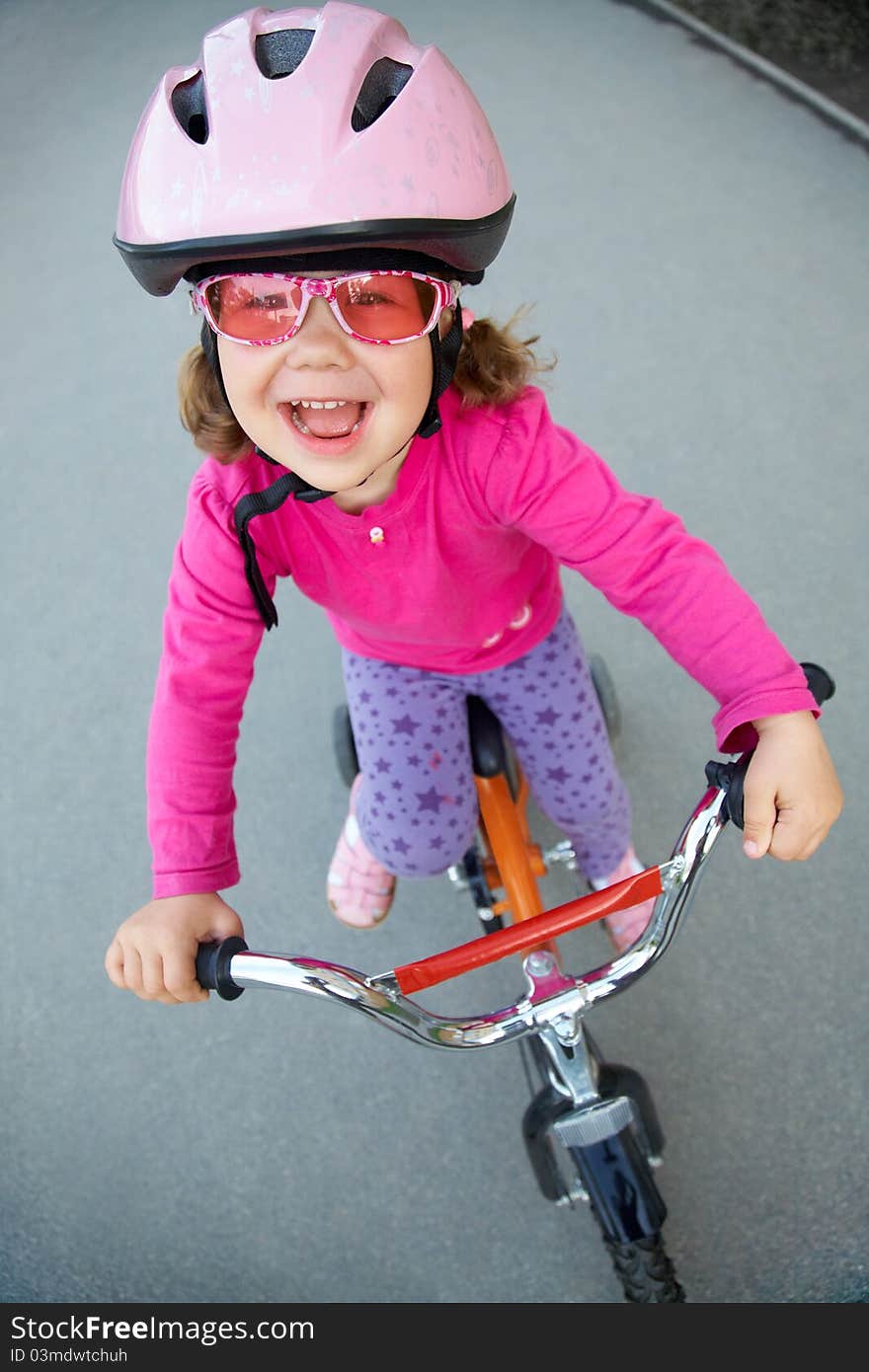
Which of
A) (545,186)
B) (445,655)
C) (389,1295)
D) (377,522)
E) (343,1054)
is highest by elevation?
(545,186)

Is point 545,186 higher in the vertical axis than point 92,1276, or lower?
higher

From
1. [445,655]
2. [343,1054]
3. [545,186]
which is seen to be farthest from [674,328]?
[343,1054]

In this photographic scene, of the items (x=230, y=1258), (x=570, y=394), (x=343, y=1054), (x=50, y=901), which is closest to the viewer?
(x=230, y=1258)

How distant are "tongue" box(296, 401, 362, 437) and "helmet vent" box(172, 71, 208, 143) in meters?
0.27

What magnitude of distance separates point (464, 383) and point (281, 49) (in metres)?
0.34

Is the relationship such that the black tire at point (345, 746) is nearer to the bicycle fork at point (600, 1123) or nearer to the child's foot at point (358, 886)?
the child's foot at point (358, 886)

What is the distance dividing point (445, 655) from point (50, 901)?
88 cm

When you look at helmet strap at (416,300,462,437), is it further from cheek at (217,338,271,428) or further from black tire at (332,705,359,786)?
black tire at (332,705,359,786)

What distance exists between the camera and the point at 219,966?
35.3 inches

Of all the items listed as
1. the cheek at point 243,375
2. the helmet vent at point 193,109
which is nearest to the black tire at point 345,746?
the cheek at point 243,375

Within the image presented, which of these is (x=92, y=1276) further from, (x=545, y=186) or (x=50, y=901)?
(x=545, y=186)

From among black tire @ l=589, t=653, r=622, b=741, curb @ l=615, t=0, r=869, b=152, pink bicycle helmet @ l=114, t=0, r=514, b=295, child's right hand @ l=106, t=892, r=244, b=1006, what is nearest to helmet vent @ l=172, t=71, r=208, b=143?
pink bicycle helmet @ l=114, t=0, r=514, b=295

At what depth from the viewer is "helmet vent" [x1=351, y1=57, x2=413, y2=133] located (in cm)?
95

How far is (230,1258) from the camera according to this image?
1.45 meters
